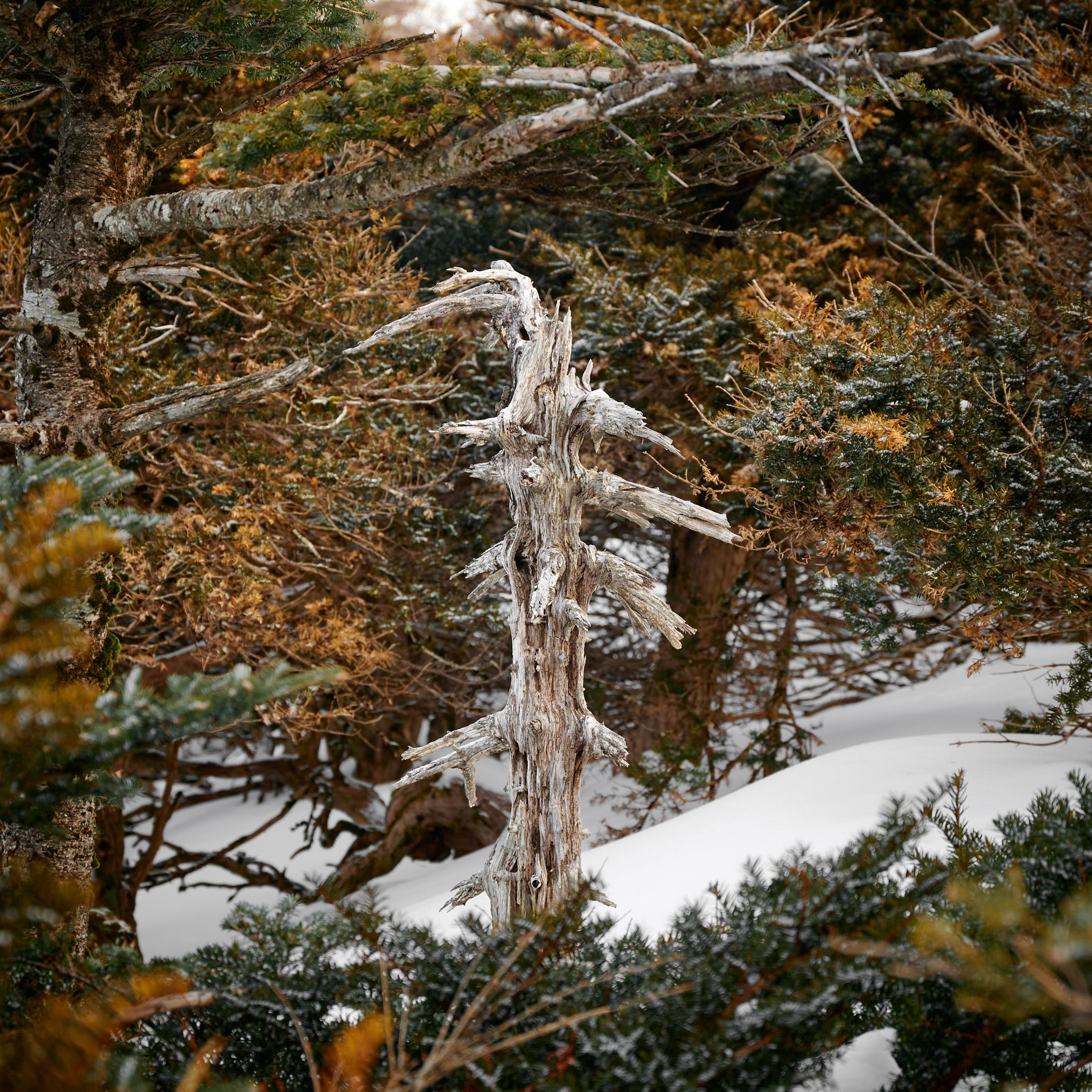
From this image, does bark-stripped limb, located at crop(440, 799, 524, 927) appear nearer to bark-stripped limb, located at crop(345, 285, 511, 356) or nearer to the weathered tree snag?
the weathered tree snag

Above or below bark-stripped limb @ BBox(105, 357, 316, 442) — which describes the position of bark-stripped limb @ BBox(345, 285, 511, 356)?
above

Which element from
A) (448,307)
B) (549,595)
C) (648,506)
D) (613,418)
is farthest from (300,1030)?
(448,307)

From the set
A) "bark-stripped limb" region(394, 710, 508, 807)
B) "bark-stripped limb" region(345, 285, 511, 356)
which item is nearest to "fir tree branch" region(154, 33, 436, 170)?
"bark-stripped limb" region(345, 285, 511, 356)

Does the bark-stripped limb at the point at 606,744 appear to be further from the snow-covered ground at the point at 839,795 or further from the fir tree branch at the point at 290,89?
the fir tree branch at the point at 290,89

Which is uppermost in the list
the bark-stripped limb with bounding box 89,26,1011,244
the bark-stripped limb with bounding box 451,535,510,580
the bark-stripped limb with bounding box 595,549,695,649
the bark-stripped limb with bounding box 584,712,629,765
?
the bark-stripped limb with bounding box 89,26,1011,244

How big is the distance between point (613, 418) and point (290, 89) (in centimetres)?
232

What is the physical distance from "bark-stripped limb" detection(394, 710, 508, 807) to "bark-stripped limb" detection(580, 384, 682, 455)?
42.5 inches

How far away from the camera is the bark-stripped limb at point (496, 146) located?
114 inches

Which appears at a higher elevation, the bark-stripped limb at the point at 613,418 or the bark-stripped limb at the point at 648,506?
the bark-stripped limb at the point at 613,418

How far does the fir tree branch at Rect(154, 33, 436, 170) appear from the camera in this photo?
3775 mm

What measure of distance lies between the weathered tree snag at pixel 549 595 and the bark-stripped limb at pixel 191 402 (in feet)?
2.11

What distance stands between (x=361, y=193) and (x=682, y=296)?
2.87 metres

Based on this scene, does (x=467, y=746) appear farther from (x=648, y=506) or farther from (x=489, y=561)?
(x=648, y=506)

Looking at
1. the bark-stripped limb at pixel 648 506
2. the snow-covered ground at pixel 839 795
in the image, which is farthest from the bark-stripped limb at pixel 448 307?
the snow-covered ground at pixel 839 795
